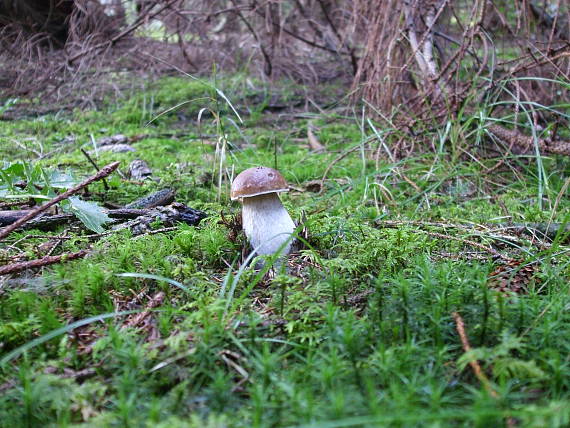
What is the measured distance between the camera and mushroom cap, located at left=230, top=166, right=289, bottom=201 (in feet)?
7.02

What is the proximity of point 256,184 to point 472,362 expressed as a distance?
51.2 inches

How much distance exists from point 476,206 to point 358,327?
2008 millimetres

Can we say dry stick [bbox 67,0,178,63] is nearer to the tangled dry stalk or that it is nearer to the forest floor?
the tangled dry stalk

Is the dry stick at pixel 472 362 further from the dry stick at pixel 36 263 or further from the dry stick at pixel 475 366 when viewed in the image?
the dry stick at pixel 36 263

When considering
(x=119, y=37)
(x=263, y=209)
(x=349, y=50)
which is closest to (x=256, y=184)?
(x=263, y=209)

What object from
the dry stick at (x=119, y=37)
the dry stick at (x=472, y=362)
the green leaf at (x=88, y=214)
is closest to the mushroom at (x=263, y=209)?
the green leaf at (x=88, y=214)

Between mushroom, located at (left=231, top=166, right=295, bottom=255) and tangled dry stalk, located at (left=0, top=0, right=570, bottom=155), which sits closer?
mushroom, located at (left=231, top=166, right=295, bottom=255)

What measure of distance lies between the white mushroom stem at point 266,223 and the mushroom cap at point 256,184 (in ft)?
0.24

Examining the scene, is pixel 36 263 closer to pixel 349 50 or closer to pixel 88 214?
pixel 88 214

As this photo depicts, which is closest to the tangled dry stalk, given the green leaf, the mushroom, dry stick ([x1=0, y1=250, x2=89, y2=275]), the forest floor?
the forest floor

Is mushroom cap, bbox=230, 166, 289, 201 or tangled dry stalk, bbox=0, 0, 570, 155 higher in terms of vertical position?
tangled dry stalk, bbox=0, 0, 570, 155

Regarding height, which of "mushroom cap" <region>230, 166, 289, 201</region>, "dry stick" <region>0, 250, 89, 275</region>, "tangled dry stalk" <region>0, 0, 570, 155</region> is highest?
"tangled dry stalk" <region>0, 0, 570, 155</region>

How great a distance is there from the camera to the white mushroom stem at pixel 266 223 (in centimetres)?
216

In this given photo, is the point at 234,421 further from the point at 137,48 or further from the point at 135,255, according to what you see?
the point at 137,48
